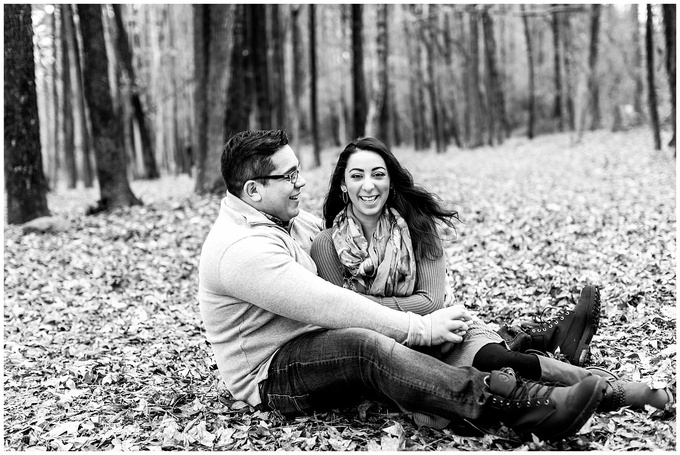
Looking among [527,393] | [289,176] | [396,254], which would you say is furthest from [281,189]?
[527,393]

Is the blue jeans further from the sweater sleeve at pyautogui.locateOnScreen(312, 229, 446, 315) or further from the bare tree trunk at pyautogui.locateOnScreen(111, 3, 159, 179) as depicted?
the bare tree trunk at pyautogui.locateOnScreen(111, 3, 159, 179)

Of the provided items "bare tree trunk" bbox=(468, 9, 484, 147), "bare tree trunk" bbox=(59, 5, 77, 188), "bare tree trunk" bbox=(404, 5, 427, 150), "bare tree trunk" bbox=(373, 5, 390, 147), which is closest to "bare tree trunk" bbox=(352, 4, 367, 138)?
"bare tree trunk" bbox=(373, 5, 390, 147)

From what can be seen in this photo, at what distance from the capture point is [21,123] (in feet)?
28.7

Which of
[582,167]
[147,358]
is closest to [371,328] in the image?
[147,358]

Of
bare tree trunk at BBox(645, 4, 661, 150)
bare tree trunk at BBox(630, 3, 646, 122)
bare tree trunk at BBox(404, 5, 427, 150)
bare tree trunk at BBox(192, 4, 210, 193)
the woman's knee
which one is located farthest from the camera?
bare tree trunk at BBox(404, 5, 427, 150)

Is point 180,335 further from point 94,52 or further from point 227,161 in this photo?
point 94,52

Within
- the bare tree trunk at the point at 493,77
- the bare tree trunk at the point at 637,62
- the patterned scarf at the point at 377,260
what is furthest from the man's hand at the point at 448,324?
the bare tree trunk at the point at 637,62

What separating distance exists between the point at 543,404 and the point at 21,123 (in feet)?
27.5

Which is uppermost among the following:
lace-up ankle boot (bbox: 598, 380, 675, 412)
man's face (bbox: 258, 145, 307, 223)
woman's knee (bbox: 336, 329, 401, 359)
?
man's face (bbox: 258, 145, 307, 223)

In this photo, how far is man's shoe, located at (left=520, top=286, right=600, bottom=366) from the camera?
Answer: 3.70 metres

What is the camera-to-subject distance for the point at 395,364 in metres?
2.96

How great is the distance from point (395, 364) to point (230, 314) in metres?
0.95

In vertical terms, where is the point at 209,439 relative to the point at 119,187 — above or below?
below

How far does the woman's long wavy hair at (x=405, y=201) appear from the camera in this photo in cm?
370
